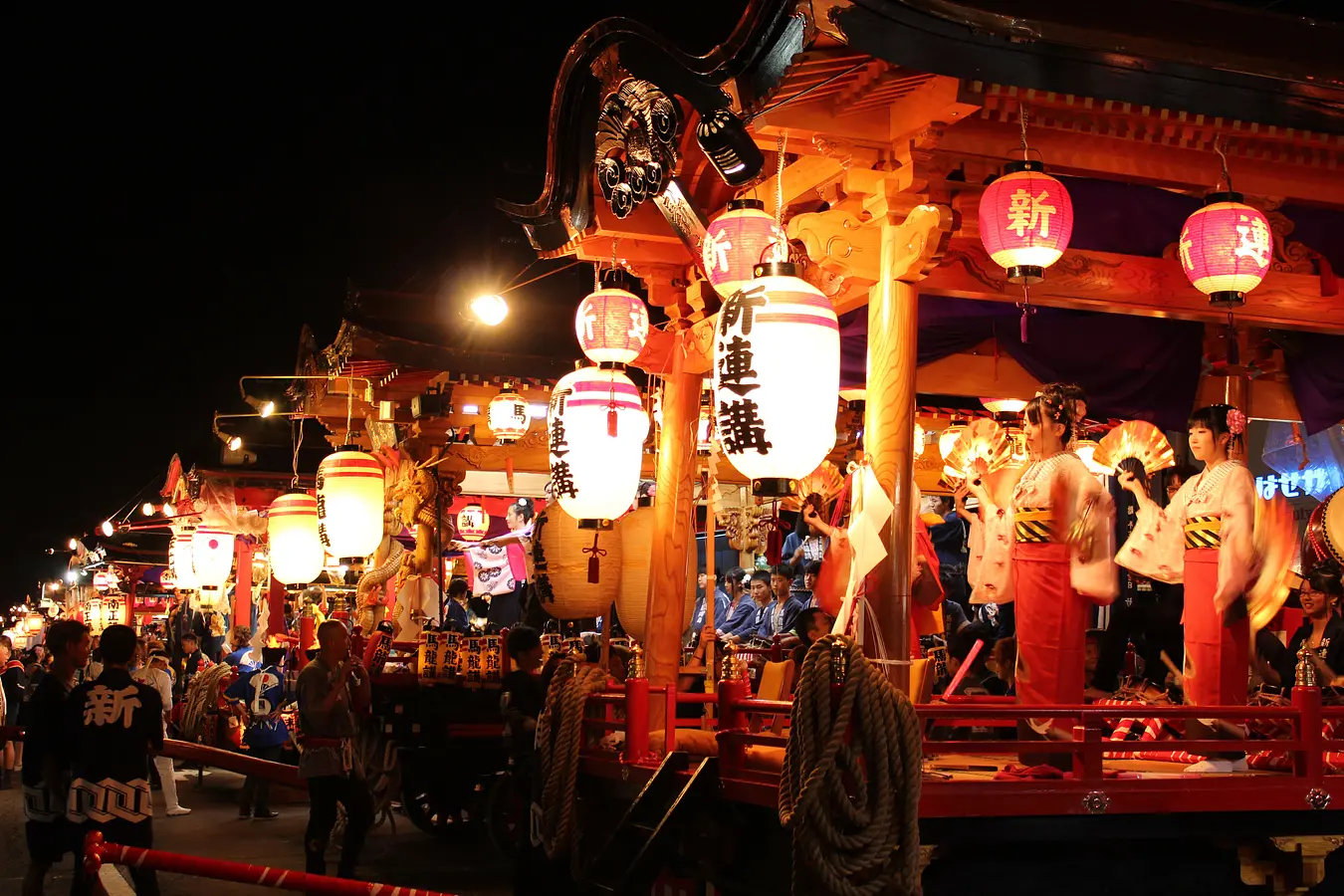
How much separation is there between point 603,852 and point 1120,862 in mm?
3288

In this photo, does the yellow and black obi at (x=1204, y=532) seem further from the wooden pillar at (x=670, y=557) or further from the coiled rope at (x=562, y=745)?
the coiled rope at (x=562, y=745)

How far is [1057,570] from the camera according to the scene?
7973mm

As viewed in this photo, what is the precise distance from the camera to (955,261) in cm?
902

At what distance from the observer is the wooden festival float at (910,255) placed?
6805mm

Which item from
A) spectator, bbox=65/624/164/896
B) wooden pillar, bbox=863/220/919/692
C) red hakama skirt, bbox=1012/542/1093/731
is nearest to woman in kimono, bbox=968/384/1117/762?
red hakama skirt, bbox=1012/542/1093/731

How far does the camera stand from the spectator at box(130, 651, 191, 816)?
1575cm

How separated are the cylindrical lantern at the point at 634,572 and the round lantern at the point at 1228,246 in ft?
18.2

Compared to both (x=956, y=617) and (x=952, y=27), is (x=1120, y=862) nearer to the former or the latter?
(x=952, y=27)

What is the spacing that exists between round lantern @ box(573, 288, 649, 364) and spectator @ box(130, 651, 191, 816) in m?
7.96

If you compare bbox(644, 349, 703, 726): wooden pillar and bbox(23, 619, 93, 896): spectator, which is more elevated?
bbox(644, 349, 703, 726): wooden pillar

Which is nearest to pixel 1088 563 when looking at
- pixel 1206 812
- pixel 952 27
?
pixel 1206 812

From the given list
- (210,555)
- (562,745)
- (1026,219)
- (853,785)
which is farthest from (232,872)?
(210,555)

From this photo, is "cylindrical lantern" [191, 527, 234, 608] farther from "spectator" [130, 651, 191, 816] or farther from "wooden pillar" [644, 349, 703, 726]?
"wooden pillar" [644, 349, 703, 726]

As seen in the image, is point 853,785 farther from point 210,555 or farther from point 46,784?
point 210,555
